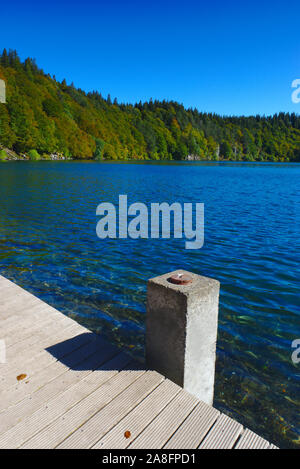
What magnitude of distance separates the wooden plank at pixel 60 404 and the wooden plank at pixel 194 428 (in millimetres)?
1136

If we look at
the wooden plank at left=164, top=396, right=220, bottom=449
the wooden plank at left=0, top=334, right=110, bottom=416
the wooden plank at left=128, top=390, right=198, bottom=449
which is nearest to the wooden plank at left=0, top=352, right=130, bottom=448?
the wooden plank at left=0, top=334, right=110, bottom=416

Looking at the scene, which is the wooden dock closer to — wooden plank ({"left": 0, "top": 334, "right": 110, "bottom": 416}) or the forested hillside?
wooden plank ({"left": 0, "top": 334, "right": 110, "bottom": 416})

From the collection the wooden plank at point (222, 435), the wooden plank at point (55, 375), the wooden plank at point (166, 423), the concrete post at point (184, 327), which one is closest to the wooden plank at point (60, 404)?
the wooden plank at point (55, 375)

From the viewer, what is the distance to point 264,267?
10.7 m

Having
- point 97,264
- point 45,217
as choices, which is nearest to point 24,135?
point 45,217

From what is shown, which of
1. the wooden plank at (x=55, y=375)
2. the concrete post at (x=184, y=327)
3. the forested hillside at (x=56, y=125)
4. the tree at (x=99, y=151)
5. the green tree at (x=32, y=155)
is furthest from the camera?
the tree at (x=99, y=151)

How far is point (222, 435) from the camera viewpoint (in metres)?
2.94

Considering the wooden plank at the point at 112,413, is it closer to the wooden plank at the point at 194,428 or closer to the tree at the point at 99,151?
the wooden plank at the point at 194,428

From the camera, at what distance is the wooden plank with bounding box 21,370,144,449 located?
284 cm

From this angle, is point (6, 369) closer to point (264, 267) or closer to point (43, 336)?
point (43, 336)

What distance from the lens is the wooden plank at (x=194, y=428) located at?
9.27 feet

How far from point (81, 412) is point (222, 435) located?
1493 mm

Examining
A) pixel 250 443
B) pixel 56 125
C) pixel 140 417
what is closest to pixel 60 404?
pixel 140 417

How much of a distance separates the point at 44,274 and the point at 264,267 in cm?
764
